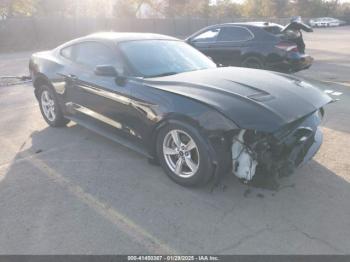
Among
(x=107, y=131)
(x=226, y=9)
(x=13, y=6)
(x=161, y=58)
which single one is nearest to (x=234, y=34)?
(x=161, y=58)

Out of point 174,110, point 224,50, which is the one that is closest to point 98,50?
point 174,110

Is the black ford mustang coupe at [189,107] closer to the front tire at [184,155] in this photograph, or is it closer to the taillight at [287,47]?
the front tire at [184,155]

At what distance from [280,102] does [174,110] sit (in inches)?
42.2

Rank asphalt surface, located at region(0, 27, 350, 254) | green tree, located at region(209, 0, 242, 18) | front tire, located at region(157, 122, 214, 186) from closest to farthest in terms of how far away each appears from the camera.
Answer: asphalt surface, located at region(0, 27, 350, 254)
front tire, located at region(157, 122, 214, 186)
green tree, located at region(209, 0, 242, 18)

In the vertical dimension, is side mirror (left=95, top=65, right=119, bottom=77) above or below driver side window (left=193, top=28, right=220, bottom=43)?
above

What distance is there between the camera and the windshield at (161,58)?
4495 millimetres

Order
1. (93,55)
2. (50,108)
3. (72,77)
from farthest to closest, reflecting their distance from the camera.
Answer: (50,108), (72,77), (93,55)

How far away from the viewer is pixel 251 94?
372 cm

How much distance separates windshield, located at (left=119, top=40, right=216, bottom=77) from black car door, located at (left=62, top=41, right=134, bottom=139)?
0.71ft

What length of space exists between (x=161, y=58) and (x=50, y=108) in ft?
7.69

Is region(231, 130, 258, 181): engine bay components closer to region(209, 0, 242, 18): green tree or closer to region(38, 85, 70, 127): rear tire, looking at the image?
region(38, 85, 70, 127): rear tire

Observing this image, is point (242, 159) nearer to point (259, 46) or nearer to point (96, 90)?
point (96, 90)

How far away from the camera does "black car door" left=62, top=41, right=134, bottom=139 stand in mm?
4426

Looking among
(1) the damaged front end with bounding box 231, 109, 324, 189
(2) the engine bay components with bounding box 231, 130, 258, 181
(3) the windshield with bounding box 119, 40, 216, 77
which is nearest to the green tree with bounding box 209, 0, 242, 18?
(3) the windshield with bounding box 119, 40, 216, 77
